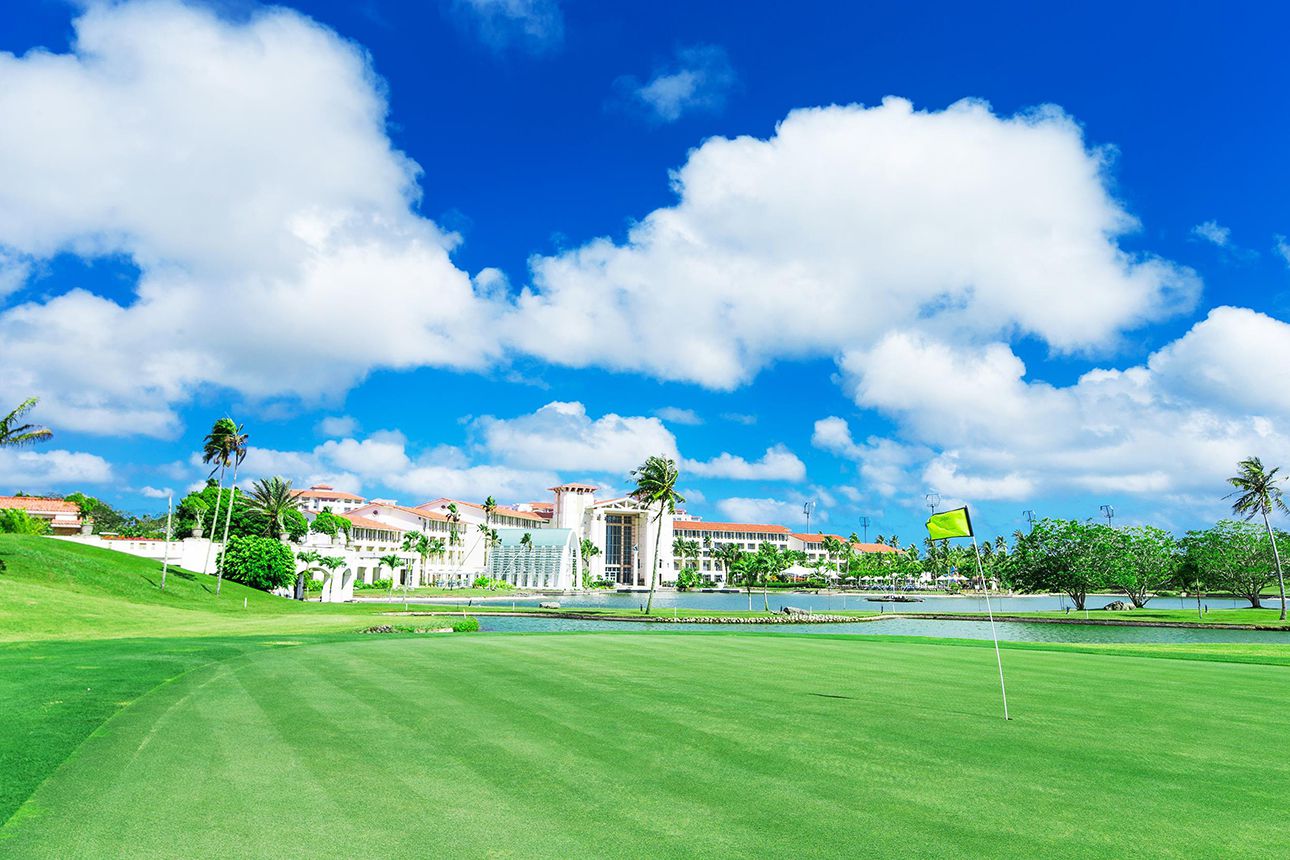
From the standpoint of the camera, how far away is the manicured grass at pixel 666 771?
7.16 metres

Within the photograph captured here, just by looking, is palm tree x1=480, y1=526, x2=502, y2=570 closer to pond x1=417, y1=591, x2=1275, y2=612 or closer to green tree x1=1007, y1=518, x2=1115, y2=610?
pond x1=417, y1=591, x2=1275, y2=612

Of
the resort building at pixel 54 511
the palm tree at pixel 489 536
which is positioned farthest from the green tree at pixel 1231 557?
the resort building at pixel 54 511

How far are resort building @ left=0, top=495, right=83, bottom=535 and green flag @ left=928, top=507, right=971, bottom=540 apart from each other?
144m

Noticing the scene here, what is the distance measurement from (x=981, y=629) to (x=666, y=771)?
2629 inches

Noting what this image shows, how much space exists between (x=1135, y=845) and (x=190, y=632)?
39.4 metres

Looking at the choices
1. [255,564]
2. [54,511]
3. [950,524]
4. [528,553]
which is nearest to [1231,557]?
[950,524]

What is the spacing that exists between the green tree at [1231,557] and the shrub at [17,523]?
135 m

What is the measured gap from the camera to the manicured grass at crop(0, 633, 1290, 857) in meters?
7.16

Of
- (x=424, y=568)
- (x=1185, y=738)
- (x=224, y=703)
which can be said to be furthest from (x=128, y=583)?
(x=424, y=568)

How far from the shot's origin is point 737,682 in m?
17.1

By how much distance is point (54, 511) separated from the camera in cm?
12550

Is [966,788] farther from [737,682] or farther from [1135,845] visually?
[737,682]

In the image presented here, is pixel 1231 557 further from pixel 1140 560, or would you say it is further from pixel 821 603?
pixel 821 603

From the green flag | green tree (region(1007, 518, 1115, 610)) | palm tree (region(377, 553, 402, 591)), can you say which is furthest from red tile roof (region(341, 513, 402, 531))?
the green flag
